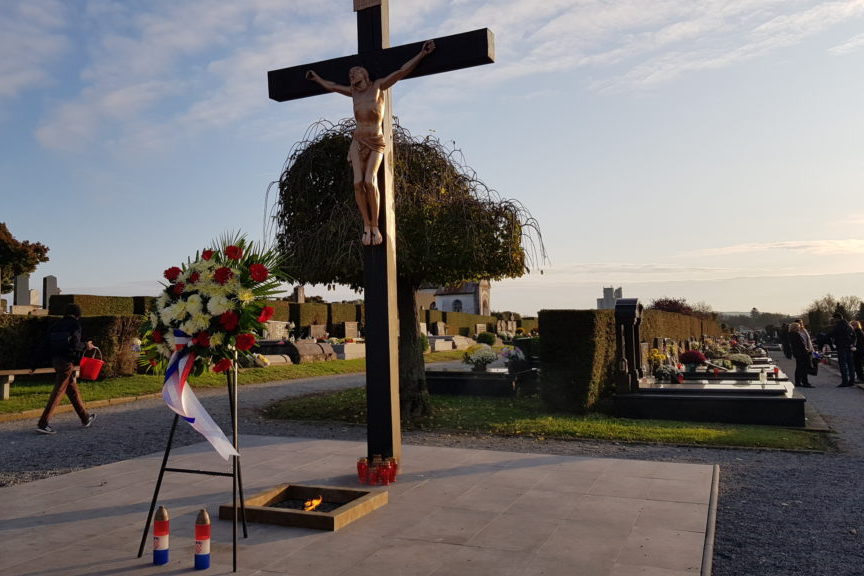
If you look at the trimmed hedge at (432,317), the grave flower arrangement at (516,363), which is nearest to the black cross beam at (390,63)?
the grave flower arrangement at (516,363)

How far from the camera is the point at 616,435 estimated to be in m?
9.31

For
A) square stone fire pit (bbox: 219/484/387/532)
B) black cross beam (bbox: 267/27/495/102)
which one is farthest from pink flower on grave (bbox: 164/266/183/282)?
black cross beam (bbox: 267/27/495/102)

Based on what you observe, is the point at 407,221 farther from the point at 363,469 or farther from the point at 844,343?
the point at 844,343

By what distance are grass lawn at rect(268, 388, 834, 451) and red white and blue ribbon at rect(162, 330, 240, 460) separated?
20.3ft

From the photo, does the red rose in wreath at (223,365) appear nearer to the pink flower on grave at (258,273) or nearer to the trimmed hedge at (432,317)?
the pink flower on grave at (258,273)

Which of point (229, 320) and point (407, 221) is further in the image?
point (407, 221)

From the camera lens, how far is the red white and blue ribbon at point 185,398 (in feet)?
13.0

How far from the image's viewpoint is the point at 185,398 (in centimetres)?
407

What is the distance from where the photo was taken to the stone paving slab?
151 inches

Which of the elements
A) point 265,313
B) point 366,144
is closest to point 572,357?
point 366,144

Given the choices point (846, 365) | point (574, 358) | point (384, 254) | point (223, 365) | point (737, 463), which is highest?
point (384, 254)

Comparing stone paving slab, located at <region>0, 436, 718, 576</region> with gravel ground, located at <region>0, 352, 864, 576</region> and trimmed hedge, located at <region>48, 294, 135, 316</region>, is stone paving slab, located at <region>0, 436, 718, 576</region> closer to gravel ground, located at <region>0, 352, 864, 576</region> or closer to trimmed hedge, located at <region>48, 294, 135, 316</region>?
gravel ground, located at <region>0, 352, 864, 576</region>

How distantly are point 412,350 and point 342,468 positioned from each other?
17.1 feet

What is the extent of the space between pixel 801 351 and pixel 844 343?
3.10 ft
